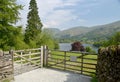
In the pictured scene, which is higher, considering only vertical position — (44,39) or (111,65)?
(44,39)

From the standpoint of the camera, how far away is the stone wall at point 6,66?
7046 millimetres

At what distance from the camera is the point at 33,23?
26641 mm

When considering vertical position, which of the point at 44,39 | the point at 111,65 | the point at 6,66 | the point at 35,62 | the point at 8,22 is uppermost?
the point at 8,22

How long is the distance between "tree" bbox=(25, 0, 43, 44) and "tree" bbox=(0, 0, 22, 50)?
8.89 metres

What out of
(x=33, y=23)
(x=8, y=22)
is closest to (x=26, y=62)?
(x=8, y=22)

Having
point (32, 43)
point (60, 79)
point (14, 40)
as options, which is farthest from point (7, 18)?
point (60, 79)

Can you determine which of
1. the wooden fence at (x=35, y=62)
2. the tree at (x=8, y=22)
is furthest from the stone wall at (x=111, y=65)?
the tree at (x=8, y=22)

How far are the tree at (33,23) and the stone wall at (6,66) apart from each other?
18.0 metres

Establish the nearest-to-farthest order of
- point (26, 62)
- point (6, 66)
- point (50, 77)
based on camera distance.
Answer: point (6, 66), point (50, 77), point (26, 62)

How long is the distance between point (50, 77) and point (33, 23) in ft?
64.2

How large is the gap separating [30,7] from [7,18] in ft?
40.5

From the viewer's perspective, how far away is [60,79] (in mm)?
7797

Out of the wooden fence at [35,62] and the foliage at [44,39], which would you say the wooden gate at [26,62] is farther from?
the foliage at [44,39]

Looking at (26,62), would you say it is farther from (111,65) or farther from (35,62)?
(111,65)
